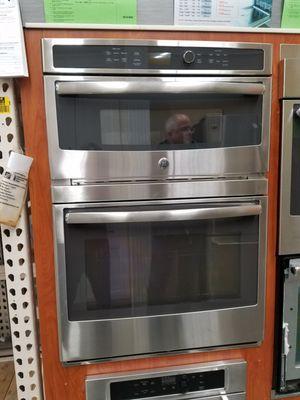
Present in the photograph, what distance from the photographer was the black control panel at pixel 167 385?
92cm

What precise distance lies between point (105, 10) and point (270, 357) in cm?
104

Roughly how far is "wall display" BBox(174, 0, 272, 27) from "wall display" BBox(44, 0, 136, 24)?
0.42 feet

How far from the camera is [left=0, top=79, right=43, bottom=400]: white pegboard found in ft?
2.68

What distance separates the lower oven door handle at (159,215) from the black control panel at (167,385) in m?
0.44

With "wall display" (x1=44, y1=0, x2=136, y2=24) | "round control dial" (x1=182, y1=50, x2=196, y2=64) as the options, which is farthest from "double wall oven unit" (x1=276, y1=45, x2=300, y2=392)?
"wall display" (x1=44, y1=0, x2=136, y2=24)

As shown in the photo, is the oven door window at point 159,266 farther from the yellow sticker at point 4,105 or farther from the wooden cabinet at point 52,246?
the yellow sticker at point 4,105

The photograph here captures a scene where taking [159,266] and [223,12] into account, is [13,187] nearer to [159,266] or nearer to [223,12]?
[159,266]

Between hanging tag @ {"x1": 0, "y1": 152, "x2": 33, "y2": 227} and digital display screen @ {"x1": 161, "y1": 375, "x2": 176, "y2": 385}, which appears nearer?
hanging tag @ {"x1": 0, "y1": 152, "x2": 33, "y2": 227}

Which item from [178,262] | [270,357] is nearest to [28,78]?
[178,262]

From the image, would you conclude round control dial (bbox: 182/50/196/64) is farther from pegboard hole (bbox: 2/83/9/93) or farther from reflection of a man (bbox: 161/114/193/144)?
pegboard hole (bbox: 2/83/9/93)

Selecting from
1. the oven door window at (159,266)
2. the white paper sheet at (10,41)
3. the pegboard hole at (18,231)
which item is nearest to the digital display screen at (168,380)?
the oven door window at (159,266)

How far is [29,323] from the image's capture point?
2.91ft

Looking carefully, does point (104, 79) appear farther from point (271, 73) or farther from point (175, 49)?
point (271, 73)

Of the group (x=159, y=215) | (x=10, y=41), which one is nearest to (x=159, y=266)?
(x=159, y=215)
